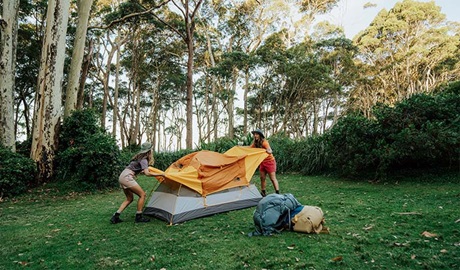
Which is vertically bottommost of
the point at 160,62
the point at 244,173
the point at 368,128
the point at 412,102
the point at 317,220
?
the point at 317,220

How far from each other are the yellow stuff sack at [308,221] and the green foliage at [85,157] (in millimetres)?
6482

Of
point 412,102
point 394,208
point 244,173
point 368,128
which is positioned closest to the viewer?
point 394,208

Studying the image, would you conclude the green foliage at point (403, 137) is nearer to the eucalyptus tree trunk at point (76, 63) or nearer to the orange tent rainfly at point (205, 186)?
the orange tent rainfly at point (205, 186)

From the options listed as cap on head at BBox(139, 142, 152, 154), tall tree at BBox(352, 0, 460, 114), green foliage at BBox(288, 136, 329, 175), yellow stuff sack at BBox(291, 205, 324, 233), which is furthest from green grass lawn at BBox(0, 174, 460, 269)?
tall tree at BBox(352, 0, 460, 114)

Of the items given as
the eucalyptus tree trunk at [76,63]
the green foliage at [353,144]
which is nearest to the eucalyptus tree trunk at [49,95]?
the eucalyptus tree trunk at [76,63]

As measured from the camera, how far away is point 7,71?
9859mm

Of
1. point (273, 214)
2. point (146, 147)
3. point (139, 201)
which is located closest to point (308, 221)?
point (273, 214)

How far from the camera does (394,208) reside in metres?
5.17

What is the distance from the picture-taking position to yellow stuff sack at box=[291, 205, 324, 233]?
403cm

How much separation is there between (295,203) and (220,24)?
23.9 metres

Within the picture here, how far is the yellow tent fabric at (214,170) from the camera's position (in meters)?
5.36

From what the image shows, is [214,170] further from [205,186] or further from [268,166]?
[268,166]

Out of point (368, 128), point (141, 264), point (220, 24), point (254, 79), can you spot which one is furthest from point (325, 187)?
point (220, 24)

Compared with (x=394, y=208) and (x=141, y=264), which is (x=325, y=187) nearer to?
(x=394, y=208)
